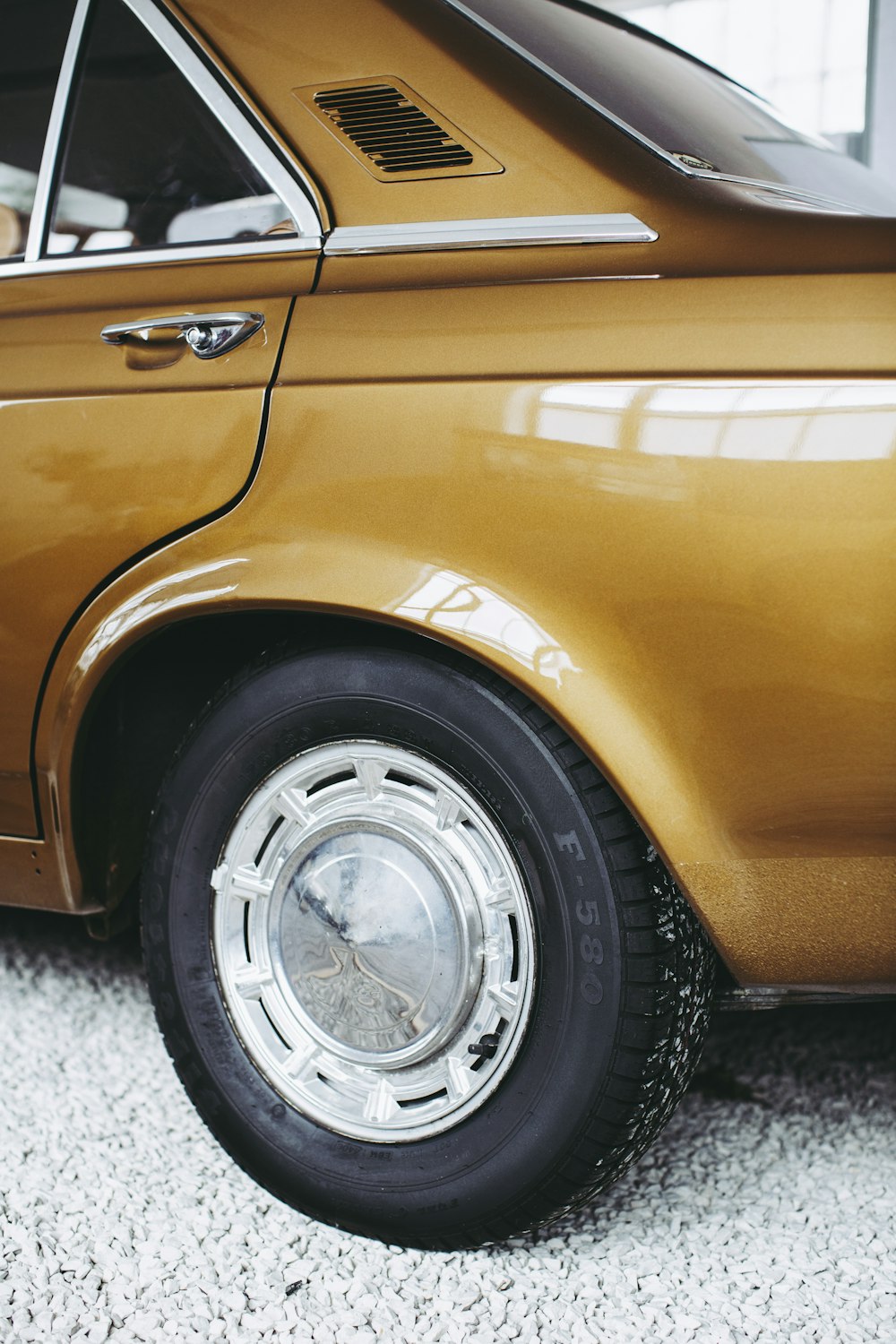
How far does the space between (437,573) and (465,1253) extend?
0.91 metres

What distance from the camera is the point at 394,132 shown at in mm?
1384

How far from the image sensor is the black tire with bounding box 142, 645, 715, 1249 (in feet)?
4.25

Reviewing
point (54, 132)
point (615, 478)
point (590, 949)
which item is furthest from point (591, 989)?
point (54, 132)

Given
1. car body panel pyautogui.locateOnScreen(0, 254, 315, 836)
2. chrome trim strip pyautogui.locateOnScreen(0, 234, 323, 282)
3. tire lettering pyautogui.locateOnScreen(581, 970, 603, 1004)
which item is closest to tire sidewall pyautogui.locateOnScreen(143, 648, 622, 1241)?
tire lettering pyautogui.locateOnScreen(581, 970, 603, 1004)

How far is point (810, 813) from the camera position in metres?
1.19

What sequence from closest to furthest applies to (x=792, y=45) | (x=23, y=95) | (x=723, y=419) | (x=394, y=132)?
(x=723, y=419) → (x=394, y=132) → (x=23, y=95) → (x=792, y=45)

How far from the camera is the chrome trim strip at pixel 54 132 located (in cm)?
166

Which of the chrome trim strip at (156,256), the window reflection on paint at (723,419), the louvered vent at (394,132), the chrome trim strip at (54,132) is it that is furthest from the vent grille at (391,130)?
the chrome trim strip at (54,132)

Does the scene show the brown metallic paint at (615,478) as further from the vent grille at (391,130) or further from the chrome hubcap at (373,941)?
the chrome hubcap at (373,941)

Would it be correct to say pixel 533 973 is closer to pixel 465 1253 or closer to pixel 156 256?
pixel 465 1253

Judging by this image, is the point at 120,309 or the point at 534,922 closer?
the point at 534,922

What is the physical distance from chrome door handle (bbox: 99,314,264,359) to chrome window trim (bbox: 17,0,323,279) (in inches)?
4.1

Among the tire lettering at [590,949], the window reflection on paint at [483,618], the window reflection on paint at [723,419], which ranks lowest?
the tire lettering at [590,949]

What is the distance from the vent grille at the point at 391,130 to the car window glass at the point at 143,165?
0.14 metres
